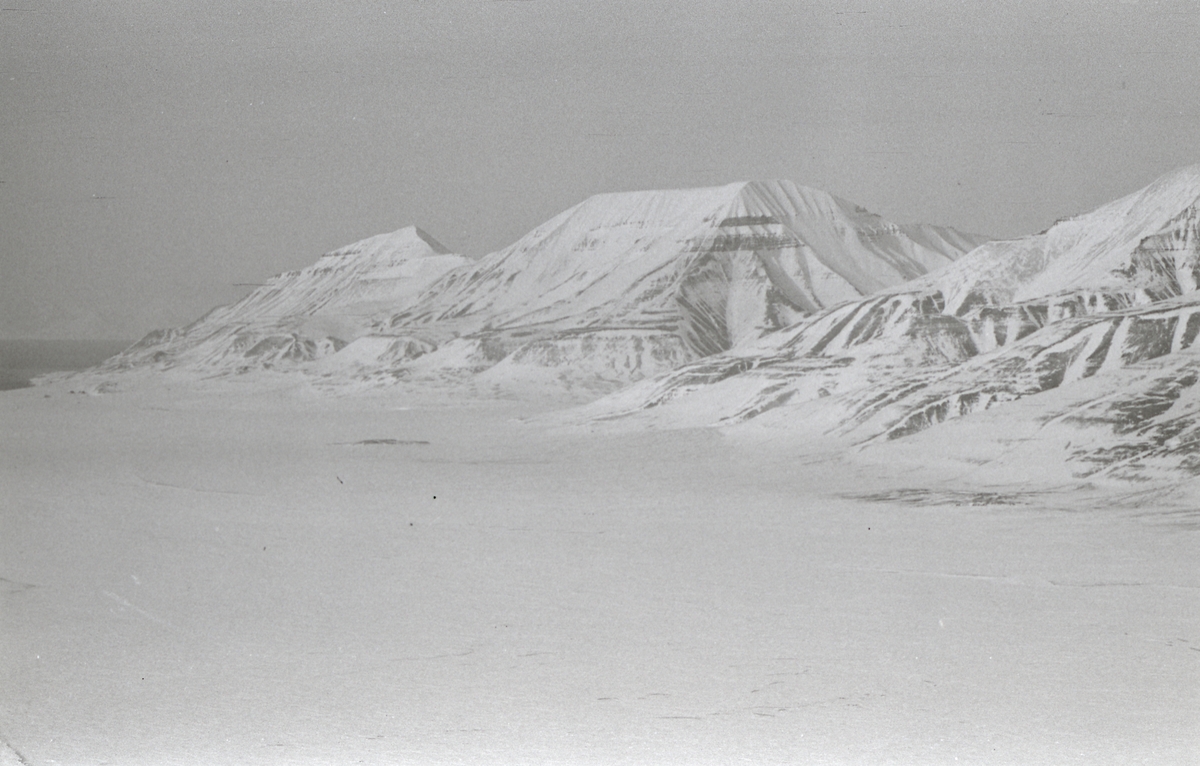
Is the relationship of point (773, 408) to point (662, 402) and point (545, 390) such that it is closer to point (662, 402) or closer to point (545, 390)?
point (662, 402)

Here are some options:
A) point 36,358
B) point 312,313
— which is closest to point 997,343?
point 36,358

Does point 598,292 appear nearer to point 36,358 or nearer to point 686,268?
point 686,268

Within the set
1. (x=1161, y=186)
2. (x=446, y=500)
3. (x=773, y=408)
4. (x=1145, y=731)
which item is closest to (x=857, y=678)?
(x=1145, y=731)

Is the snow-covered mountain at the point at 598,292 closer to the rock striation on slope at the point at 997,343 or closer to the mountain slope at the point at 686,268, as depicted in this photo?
the mountain slope at the point at 686,268

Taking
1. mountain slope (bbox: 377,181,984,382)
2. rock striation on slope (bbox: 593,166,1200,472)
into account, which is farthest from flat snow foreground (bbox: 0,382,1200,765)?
mountain slope (bbox: 377,181,984,382)

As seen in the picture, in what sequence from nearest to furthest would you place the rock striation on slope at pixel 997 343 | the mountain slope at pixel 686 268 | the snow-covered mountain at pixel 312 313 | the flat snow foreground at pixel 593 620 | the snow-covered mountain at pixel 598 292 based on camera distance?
1. the flat snow foreground at pixel 593 620
2. the rock striation on slope at pixel 997 343
3. the snow-covered mountain at pixel 312 313
4. the snow-covered mountain at pixel 598 292
5. the mountain slope at pixel 686 268

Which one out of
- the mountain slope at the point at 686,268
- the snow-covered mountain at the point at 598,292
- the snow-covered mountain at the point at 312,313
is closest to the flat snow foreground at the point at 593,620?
the snow-covered mountain at the point at 312,313
